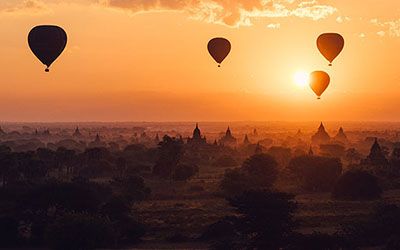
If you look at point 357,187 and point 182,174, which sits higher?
point 357,187

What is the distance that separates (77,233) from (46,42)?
2536cm

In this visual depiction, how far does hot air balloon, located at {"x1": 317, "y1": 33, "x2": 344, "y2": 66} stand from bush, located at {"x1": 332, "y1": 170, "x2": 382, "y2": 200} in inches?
521

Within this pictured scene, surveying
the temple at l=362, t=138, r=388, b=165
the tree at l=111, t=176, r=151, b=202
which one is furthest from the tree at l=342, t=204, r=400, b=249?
the temple at l=362, t=138, r=388, b=165

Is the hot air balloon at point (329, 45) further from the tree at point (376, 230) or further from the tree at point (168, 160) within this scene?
the tree at point (376, 230)

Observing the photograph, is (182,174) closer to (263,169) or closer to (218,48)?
(263,169)

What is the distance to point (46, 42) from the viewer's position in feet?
174

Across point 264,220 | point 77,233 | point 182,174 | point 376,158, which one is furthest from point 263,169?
point 77,233

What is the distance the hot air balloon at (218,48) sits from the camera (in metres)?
64.0

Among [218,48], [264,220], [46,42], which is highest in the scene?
[218,48]

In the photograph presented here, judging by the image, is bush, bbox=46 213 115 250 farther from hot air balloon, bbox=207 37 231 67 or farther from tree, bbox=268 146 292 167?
tree, bbox=268 146 292 167

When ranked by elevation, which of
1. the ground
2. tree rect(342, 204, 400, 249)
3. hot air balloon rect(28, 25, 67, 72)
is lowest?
the ground

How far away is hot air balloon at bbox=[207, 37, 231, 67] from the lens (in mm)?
64000

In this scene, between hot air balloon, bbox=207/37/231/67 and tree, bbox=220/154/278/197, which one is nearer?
tree, bbox=220/154/278/197

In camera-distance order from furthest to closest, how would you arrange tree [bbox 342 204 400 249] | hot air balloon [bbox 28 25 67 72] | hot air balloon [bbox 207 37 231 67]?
hot air balloon [bbox 207 37 231 67]
hot air balloon [bbox 28 25 67 72]
tree [bbox 342 204 400 249]
